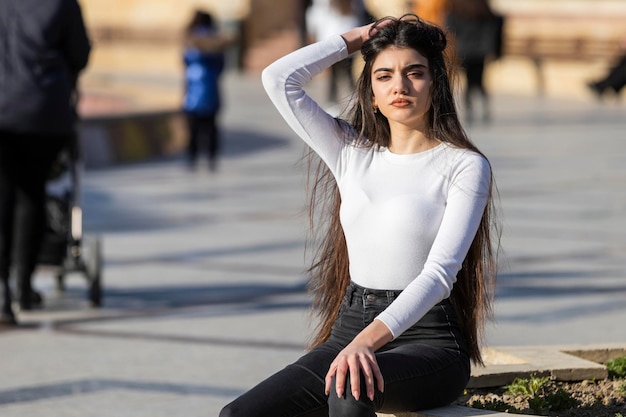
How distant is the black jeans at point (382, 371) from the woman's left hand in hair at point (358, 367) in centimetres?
3

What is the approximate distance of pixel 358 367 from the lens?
3.62m

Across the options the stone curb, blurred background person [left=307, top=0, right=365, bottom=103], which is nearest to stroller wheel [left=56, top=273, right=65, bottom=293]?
the stone curb

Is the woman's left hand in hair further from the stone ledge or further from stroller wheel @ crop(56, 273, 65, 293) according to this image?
stroller wheel @ crop(56, 273, 65, 293)

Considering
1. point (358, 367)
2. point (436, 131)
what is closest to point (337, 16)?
point (436, 131)

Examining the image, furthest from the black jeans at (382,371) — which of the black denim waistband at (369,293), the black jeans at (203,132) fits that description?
the black jeans at (203,132)

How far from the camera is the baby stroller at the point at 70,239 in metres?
7.68

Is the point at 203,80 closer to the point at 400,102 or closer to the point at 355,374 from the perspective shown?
the point at 400,102

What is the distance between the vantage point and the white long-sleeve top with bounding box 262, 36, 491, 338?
3.88 m

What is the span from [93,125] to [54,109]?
9.88 metres

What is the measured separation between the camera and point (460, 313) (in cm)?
412

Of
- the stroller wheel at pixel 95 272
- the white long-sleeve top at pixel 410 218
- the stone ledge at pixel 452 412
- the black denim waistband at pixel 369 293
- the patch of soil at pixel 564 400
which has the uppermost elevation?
the white long-sleeve top at pixel 410 218

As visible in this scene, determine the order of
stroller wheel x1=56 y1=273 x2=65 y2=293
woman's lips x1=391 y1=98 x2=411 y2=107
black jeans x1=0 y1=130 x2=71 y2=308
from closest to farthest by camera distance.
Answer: woman's lips x1=391 y1=98 x2=411 y2=107, black jeans x1=0 y1=130 x2=71 y2=308, stroller wheel x1=56 y1=273 x2=65 y2=293

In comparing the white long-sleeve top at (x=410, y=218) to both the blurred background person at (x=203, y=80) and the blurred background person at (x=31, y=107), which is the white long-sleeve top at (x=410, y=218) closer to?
the blurred background person at (x=31, y=107)

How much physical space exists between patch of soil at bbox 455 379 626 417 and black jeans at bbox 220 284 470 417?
0.25 meters
